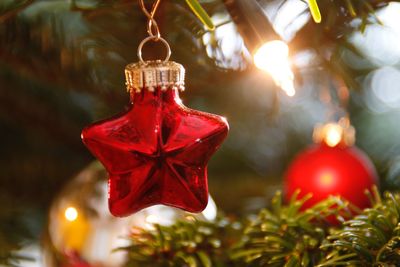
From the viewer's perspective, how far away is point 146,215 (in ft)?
1.93

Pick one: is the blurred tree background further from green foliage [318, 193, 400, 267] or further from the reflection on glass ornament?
green foliage [318, 193, 400, 267]

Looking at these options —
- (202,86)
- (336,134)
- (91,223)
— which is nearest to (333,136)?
(336,134)

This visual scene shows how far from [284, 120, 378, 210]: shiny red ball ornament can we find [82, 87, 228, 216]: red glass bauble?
0.77ft

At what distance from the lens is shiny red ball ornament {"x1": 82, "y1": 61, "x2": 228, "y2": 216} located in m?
0.44

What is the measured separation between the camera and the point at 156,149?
1.44ft

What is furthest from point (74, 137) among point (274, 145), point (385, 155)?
point (385, 155)

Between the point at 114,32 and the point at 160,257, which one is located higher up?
the point at 114,32

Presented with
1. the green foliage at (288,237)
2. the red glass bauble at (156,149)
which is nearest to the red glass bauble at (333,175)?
the green foliage at (288,237)

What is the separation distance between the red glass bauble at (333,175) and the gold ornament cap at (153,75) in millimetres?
267

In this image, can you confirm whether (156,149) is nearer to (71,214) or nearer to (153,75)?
(153,75)

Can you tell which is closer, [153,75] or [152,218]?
[153,75]

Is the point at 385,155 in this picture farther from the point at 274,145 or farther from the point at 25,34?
the point at 25,34

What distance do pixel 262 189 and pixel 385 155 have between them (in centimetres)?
20

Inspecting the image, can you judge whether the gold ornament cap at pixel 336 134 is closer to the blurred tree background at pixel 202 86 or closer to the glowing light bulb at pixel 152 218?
the blurred tree background at pixel 202 86
